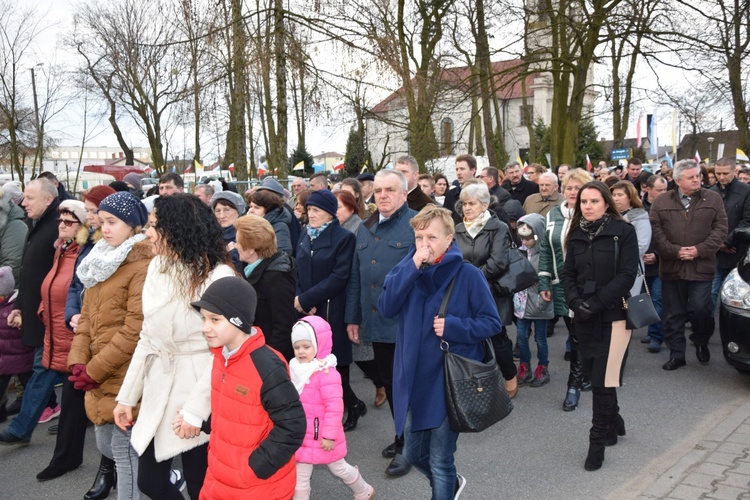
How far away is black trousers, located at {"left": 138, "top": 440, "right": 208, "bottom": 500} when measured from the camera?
3.76 meters

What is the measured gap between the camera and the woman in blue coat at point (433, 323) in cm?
391

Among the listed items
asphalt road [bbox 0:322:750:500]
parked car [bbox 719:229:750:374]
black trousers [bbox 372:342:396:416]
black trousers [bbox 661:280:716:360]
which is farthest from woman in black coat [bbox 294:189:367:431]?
black trousers [bbox 661:280:716:360]

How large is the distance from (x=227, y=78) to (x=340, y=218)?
7.24 m

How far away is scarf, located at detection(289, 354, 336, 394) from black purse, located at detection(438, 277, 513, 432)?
0.91 m

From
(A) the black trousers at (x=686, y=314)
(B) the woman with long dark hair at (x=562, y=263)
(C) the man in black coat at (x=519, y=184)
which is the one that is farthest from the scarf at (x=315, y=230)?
(C) the man in black coat at (x=519, y=184)

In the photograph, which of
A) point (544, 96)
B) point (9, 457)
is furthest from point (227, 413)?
point (544, 96)

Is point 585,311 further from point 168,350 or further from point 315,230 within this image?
point 168,350

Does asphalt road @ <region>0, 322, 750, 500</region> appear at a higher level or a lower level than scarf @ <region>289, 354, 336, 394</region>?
lower

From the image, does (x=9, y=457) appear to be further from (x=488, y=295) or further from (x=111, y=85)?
(x=111, y=85)

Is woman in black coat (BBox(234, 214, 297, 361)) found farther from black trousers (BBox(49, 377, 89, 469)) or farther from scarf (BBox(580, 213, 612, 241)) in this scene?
scarf (BBox(580, 213, 612, 241))

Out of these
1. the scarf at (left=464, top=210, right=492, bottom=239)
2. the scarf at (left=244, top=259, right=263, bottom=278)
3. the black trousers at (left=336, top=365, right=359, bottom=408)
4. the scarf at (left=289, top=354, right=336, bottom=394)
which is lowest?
the black trousers at (left=336, top=365, right=359, bottom=408)

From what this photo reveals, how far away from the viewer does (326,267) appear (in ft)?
19.0

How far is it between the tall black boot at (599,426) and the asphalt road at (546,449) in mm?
81

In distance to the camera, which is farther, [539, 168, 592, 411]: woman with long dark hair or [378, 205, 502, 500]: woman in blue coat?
A: [539, 168, 592, 411]: woman with long dark hair
